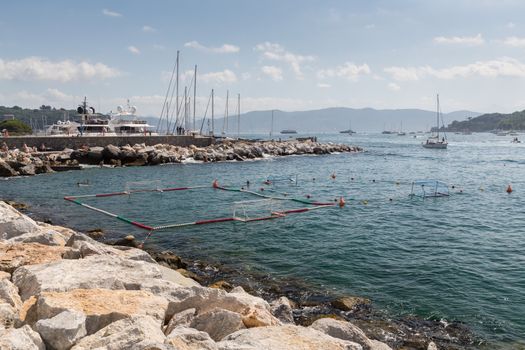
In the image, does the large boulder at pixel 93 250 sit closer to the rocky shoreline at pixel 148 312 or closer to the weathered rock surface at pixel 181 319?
the rocky shoreline at pixel 148 312

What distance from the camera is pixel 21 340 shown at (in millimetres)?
5707

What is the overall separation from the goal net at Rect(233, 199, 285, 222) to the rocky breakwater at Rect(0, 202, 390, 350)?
12.8 m

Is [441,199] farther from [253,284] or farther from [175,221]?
[253,284]

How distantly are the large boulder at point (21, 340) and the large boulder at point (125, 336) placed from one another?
0.49 m

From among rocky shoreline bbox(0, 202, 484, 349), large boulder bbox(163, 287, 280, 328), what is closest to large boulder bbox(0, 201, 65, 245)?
rocky shoreline bbox(0, 202, 484, 349)

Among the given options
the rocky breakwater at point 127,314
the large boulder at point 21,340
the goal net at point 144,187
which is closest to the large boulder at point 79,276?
the rocky breakwater at point 127,314

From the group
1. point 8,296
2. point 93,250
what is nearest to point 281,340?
point 8,296

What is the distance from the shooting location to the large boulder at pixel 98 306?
A: 6.97 meters

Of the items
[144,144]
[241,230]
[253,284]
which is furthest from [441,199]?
[144,144]

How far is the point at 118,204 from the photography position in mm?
28406

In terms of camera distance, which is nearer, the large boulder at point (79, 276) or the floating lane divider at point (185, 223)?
the large boulder at point (79, 276)

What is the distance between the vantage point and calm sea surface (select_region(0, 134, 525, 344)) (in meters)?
13.3

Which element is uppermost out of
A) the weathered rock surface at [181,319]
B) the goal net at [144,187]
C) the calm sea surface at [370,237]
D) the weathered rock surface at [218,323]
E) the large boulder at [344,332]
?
the weathered rock surface at [218,323]

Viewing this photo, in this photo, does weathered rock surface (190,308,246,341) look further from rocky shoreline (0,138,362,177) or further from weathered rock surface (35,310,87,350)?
rocky shoreline (0,138,362,177)
